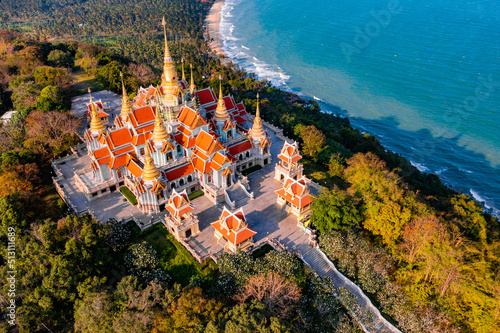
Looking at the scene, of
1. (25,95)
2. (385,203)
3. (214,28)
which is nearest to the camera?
(385,203)

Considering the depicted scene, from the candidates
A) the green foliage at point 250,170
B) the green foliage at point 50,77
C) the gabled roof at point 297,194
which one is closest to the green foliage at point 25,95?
the green foliage at point 50,77

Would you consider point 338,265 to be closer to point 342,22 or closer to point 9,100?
point 9,100

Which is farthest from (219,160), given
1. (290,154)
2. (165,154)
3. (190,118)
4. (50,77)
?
(50,77)

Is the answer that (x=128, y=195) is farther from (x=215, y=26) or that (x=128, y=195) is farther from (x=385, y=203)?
(x=215, y=26)

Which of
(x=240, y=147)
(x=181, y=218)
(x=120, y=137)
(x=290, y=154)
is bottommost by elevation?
(x=181, y=218)

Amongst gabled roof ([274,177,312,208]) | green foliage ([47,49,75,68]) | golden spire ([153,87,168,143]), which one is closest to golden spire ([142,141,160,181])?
golden spire ([153,87,168,143])

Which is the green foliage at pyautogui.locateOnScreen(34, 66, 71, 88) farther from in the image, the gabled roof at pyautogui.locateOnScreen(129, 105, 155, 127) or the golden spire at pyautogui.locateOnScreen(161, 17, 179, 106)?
the golden spire at pyautogui.locateOnScreen(161, 17, 179, 106)
